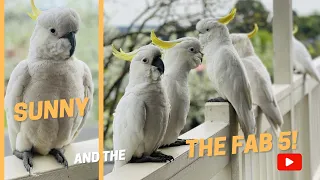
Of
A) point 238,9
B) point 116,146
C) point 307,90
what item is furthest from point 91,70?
point 307,90

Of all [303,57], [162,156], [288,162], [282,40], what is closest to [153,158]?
[162,156]

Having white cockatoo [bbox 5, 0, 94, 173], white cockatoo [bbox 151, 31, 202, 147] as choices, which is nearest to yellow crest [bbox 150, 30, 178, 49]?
white cockatoo [bbox 151, 31, 202, 147]

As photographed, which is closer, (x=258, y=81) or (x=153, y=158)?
(x=153, y=158)

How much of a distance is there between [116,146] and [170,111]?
0.16 metres

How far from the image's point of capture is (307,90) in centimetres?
215

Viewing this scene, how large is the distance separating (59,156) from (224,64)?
0.56 meters

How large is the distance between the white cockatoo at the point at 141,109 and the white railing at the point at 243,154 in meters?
0.04

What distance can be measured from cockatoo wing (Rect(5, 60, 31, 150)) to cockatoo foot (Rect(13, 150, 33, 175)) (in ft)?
0.04

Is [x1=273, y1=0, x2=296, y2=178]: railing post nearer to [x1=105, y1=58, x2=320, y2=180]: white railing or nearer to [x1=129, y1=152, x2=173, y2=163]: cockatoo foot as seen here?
[x1=105, y1=58, x2=320, y2=180]: white railing

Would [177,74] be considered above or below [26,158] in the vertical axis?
above

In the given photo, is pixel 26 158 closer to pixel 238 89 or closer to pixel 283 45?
pixel 238 89

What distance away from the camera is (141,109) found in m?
1.05

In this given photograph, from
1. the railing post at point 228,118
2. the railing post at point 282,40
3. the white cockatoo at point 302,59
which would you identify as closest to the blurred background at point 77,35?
the railing post at point 228,118

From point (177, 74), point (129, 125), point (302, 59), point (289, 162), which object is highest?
point (302, 59)
